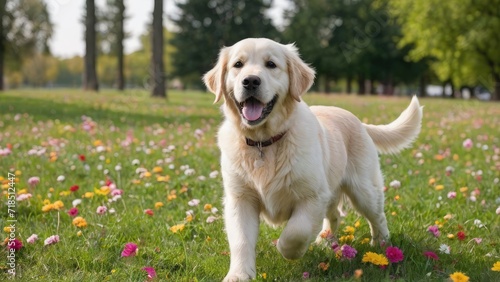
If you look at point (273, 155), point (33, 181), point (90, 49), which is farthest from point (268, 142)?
point (90, 49)

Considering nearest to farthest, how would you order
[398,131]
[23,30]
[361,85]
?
[398,131] → [23,30] → [361,85]

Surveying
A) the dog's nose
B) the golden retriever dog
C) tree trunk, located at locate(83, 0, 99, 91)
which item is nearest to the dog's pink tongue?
the golden retriever dog

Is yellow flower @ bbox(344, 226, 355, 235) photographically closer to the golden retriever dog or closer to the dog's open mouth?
the golden retriever dog

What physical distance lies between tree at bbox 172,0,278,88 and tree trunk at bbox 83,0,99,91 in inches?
700

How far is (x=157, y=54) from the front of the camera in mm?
18453

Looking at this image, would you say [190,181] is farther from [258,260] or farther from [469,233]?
[469,233]

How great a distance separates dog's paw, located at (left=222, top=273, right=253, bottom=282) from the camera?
284 cm

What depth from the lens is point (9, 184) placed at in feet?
14.6

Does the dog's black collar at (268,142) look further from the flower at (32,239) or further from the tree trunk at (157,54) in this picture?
the tree trunk at (157,54)

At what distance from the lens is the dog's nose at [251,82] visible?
3223 millimetres

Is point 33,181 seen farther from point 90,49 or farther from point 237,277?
point 90,49

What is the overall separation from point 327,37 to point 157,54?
30921 mm

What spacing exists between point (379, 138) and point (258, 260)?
1.81 meters

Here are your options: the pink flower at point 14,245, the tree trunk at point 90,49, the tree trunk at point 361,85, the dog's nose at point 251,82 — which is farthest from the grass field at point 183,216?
the tree trunk at point 361,85
